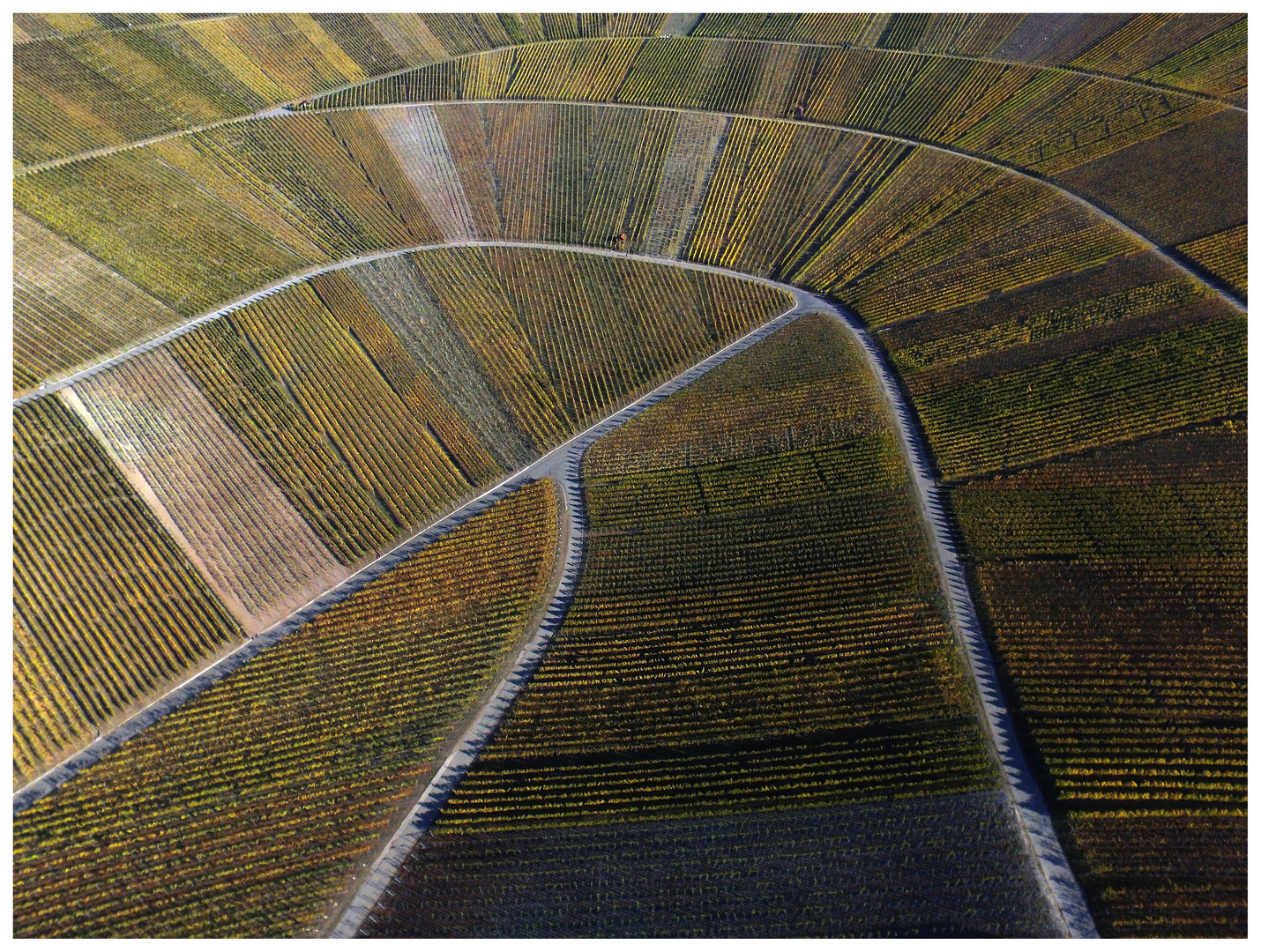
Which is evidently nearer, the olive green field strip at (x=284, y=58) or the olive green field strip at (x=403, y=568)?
the olive green field strip at (x=403, y=568)

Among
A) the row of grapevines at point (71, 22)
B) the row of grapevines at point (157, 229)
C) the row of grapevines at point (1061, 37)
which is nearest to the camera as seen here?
the row of grapevines at point (157, 229)

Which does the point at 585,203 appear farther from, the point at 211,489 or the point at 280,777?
the point at 280,777

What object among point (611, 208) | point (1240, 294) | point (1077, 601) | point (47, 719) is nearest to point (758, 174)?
point (611, 208)

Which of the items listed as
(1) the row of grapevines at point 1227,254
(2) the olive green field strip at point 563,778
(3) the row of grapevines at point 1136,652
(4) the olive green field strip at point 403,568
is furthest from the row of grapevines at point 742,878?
(1) the row of grapevines at point 1227,254

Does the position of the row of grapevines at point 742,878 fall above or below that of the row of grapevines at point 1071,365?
below

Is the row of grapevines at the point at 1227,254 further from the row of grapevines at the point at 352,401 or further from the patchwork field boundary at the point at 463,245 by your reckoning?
the row of grapevines at the point at 352,401

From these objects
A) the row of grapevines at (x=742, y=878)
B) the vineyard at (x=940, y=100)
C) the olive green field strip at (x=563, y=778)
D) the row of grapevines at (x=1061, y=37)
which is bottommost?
the row of grapevines at (x=742, y=878)

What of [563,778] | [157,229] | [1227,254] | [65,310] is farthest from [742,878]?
[157,229]
